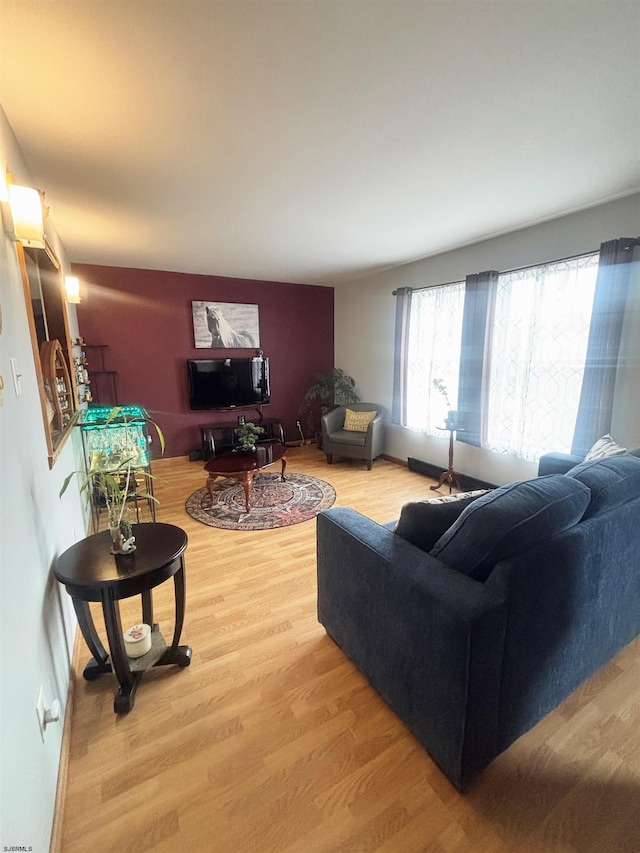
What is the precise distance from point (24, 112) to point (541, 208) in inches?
123

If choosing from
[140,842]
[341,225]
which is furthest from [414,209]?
[140,842]

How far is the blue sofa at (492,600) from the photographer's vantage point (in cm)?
108

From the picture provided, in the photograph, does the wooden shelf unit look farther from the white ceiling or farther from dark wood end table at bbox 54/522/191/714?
the white ceiling

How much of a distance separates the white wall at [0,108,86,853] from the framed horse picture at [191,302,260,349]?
3026 millimetres

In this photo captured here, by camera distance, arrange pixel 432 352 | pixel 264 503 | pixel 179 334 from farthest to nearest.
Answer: pixel 179 334
pixel 432 352
pixel 264 503

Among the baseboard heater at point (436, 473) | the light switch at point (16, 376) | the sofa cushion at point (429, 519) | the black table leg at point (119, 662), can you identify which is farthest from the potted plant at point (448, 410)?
the light switch at point (16, 376)

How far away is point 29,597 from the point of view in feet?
3.66

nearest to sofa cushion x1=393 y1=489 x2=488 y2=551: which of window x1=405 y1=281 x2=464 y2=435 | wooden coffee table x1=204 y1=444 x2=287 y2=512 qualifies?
wooden coffee table x1=204 y1=444 x2=287 y2=512

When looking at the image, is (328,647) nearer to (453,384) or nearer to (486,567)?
(486,567)

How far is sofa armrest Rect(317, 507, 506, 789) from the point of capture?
1051 mm

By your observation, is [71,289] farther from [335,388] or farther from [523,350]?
[523,350]

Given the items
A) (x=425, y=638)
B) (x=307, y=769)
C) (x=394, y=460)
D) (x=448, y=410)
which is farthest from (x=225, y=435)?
(x=425, y=638)

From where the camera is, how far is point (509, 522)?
3.65ft

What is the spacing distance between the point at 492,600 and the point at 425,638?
265mm
